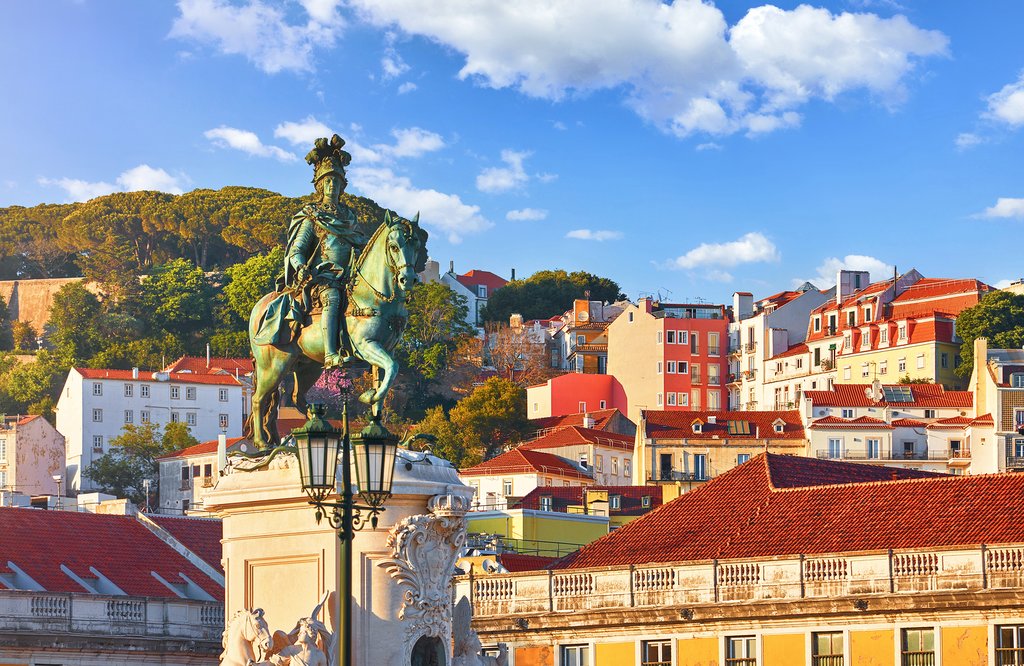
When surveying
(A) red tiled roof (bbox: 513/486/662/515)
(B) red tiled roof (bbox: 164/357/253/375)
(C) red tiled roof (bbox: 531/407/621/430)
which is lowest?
(A) red tiled roof (bbox: 513/486/662/515)

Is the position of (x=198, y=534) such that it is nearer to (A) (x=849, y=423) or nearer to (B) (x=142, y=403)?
(A) (x=849, y=423)

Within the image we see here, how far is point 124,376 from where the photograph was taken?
137 m

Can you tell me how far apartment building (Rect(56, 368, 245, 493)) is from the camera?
438 feet

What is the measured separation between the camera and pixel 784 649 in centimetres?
4434

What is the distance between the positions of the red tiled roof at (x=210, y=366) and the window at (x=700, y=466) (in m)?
38.5

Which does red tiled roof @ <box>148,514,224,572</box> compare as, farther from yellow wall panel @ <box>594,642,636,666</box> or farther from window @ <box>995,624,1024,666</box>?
window @ <box>995,624,1024,666</box>

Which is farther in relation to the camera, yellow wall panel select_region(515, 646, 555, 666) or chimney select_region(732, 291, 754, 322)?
chimney select_region(732, 291, 754, 322)

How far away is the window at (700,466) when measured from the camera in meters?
108

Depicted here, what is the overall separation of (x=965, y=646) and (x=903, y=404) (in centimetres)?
7297

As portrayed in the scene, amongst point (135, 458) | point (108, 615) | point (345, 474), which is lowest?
point (108, 615)

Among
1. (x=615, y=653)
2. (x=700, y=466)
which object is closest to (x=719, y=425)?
(x=700, y=466)

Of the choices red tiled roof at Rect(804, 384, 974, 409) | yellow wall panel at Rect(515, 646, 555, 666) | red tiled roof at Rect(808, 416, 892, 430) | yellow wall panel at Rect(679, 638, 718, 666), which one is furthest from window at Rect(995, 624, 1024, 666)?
red tiled roof at Rect(804, 384, 974, 409)

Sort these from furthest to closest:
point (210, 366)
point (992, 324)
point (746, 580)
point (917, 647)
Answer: point (210, 366), point (992, 324), point (746, 580), point (917, 647)

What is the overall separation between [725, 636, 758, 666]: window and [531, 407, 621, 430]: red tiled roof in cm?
7273
